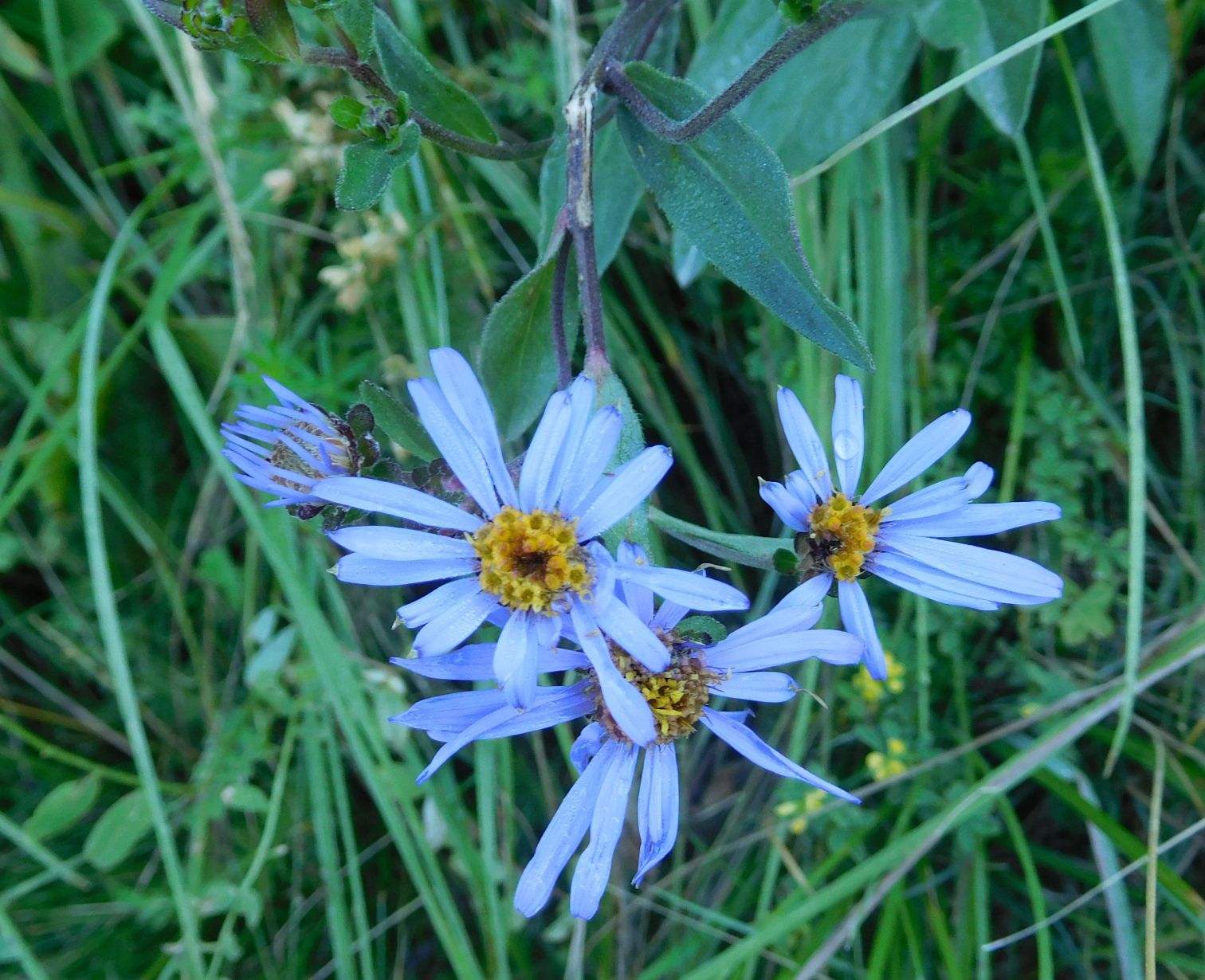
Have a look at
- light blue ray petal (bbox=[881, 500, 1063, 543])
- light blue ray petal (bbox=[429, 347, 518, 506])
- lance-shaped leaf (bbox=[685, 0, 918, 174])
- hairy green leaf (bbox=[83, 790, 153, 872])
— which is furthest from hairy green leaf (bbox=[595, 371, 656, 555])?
hairy green leaf (bbox=[83, 790, 153, 872])

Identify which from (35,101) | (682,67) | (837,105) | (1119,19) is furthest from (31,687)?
(1119,19)

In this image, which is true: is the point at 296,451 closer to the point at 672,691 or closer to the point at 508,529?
the point at 508,529

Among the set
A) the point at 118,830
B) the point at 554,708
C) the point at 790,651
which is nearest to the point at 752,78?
the point at 790,651

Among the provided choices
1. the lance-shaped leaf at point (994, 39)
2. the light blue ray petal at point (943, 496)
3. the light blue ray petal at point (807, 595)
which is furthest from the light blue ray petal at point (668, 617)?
the lance-shaped leaf at point (994, 39)

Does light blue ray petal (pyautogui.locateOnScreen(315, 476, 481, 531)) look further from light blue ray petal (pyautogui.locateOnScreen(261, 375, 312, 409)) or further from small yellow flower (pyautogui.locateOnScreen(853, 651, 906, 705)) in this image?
small yellow flower (pyautogui.locateOnScreen(853, 651, 906, 705))

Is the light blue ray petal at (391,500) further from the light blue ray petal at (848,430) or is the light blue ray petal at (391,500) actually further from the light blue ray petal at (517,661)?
the light blue ray petal at (848,430)

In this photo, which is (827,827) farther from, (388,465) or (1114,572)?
(388,465)
